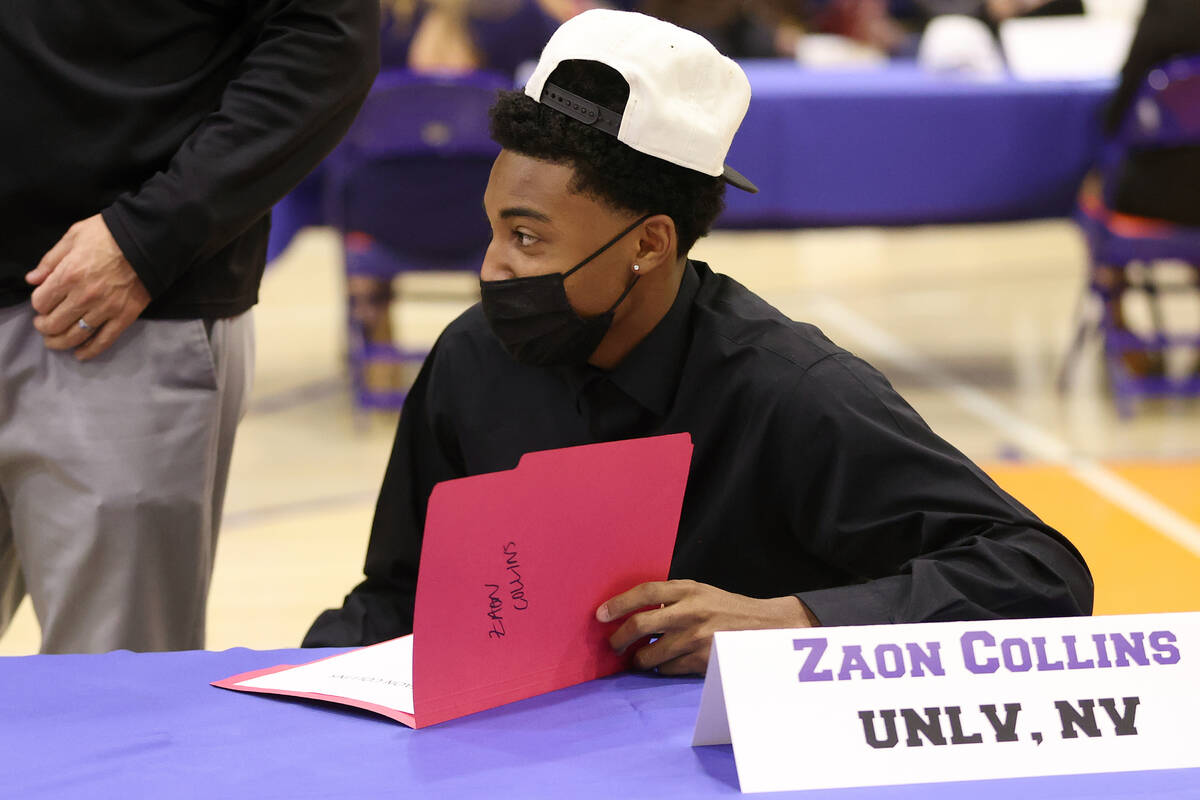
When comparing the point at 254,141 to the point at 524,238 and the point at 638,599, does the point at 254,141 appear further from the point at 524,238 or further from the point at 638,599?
the point at 638,599

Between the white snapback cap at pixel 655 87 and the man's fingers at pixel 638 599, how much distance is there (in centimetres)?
51

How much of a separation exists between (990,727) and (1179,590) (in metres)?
2.42

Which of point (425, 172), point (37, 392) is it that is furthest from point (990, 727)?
point (425, 172)

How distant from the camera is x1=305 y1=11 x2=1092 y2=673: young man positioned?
58.7 inches

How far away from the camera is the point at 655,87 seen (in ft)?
5.03

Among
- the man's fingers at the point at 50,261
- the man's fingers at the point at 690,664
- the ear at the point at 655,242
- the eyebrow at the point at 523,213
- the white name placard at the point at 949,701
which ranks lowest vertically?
the man's fingers at the point at 690,664

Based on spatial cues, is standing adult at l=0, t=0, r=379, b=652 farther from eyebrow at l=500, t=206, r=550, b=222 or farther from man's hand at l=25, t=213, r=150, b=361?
eyebrow at l=500, t=206, r=550, b=222

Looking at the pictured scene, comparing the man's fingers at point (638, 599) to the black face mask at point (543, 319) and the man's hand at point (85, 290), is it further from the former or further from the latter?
the man's hand at point (85, 290)

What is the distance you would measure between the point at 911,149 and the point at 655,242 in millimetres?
3543

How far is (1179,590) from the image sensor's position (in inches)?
131

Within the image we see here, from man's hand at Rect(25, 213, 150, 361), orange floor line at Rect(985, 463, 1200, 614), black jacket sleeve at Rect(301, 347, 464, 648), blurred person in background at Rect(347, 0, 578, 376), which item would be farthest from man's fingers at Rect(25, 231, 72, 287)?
blurred person in background at Rect(347, 0, 578, 376)

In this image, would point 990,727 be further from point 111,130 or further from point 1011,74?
point 1011,74

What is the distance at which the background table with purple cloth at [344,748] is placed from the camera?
1115 mm

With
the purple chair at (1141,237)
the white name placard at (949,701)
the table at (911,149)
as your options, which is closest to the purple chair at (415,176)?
the table at (911,149)
